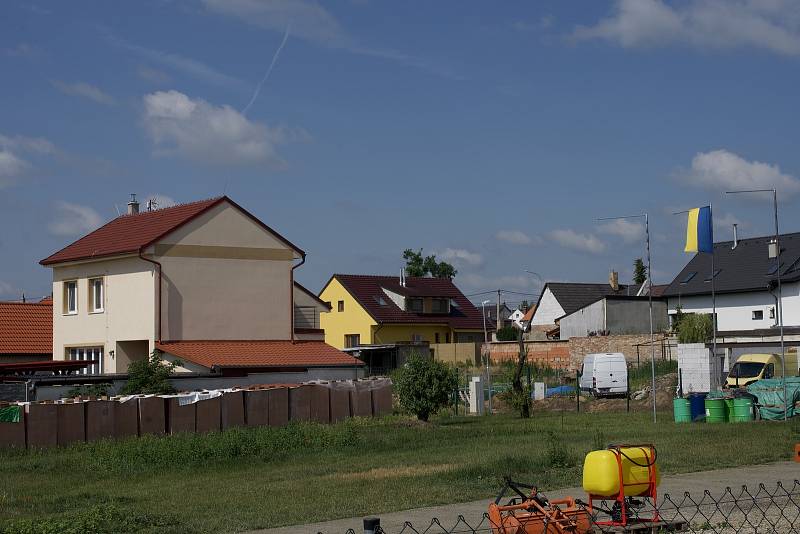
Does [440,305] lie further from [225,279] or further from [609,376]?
[225,279]

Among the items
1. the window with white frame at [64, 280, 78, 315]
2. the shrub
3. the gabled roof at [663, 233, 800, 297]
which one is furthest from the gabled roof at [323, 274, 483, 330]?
the window with white frame at [64, 280, 78, 315]

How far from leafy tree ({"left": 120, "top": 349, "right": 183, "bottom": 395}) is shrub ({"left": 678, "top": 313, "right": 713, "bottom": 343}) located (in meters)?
27.6

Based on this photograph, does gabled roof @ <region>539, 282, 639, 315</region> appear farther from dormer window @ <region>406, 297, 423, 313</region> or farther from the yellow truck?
the yellow truck

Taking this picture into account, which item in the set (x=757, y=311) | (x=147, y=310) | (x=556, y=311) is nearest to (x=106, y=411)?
(x=147, y=310)

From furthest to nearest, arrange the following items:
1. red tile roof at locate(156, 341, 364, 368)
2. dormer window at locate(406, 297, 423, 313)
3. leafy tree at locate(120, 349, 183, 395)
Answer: dormer window at locate(406, 297, 423, 313) → red tile roof at locate(156, 341, 364, 368) → leafy tree at locate(120, 349, 183, 395)

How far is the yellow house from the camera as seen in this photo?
243ft

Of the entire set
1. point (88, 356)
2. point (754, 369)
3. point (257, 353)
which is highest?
point (88, 356)

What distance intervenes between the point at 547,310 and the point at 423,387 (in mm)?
53414

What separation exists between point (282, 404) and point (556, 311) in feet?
177

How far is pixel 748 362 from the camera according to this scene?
37781mm

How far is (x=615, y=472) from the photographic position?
11352mm

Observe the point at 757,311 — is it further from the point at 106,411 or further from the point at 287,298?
the point at 106,411

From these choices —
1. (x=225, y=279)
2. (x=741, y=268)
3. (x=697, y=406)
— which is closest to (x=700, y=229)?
(x=697, y=406)

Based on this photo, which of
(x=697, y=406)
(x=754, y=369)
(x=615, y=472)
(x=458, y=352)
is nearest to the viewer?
(x=615, y=472)
